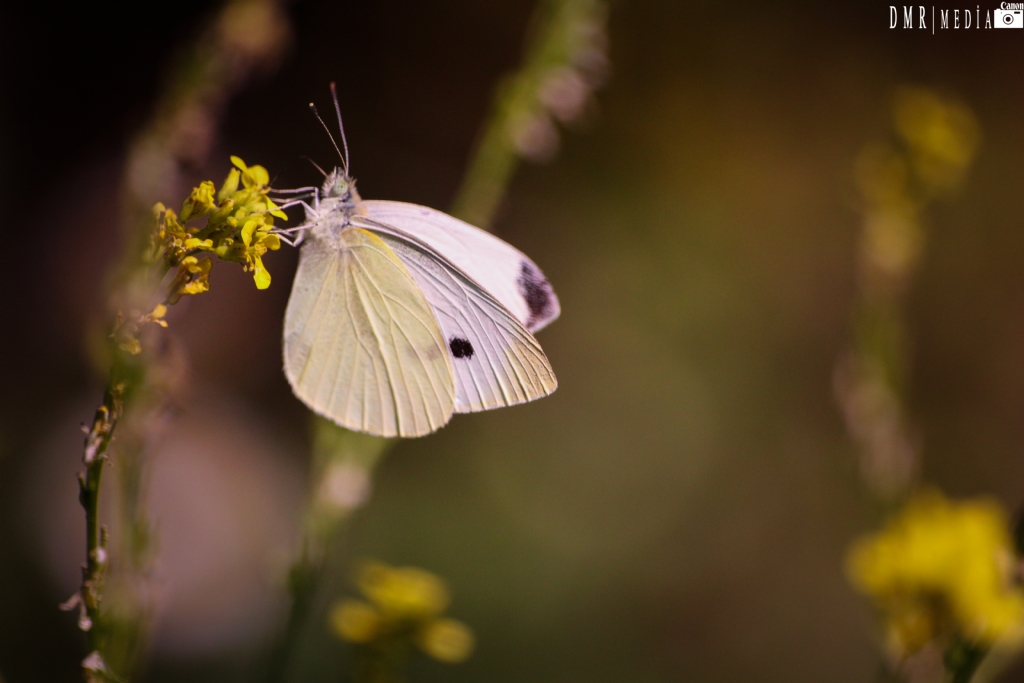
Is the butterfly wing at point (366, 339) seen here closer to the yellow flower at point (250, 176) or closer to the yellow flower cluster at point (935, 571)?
the yellow flower at point (250, 176)

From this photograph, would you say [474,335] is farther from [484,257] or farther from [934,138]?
[934,138]

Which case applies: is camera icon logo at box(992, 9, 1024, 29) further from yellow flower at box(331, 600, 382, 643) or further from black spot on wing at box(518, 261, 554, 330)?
yellow flower at box(331, 600, 382, 643)

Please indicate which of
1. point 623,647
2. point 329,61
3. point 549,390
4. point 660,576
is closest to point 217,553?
point 623,647

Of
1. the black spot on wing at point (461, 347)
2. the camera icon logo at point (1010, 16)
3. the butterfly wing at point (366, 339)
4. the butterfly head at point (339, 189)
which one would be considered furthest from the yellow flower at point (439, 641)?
the camera icon logo at point (1010, 16)

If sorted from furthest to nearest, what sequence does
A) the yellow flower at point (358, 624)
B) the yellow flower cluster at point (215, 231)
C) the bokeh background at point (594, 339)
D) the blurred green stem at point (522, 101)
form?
the bokeh background at point (594, 339) → the blurred green stem at point (522, 101) → the yellow flower at point (358, 624) → the yellow flower cluster at point (215, 231)

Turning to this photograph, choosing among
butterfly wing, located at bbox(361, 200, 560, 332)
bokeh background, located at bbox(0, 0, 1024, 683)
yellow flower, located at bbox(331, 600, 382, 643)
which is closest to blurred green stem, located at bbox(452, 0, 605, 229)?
butterfly wing, located at bbox(361, 200, 560, 332)

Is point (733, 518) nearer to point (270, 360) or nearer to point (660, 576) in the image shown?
point (660, 576)

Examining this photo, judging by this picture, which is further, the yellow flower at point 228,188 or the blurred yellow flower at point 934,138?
the blurred yellow flower at point 934,138
